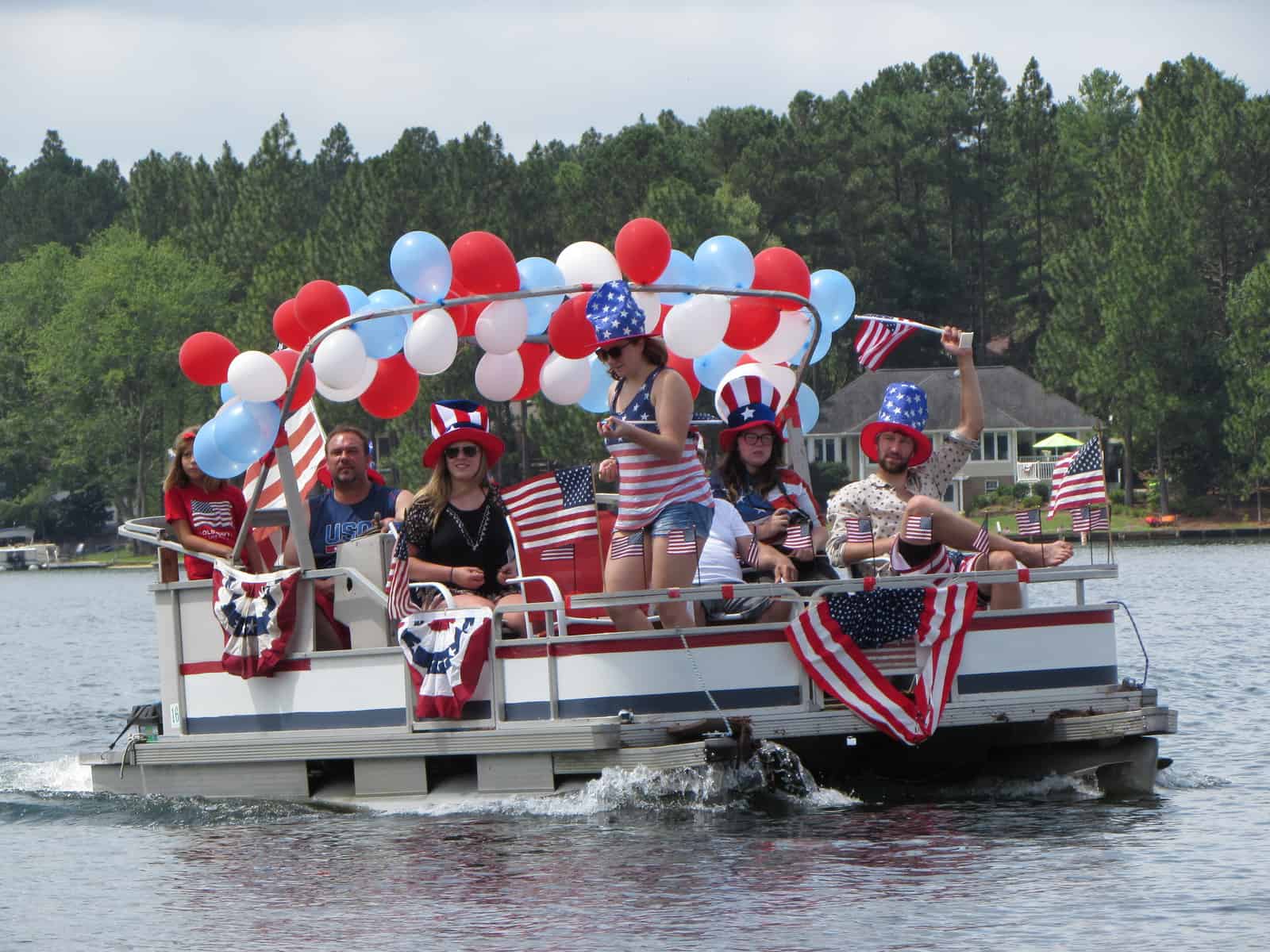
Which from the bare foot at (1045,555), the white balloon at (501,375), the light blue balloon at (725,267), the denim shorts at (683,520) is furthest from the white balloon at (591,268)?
the bare foot at (1045,555)

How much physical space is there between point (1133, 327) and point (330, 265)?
28842 millimetres

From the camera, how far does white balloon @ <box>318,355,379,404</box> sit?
12.0 metres

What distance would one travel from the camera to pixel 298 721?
12133mm

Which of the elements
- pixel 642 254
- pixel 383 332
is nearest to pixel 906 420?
pixel 642 254

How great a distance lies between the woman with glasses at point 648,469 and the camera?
10.7 m

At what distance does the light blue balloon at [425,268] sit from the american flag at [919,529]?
9.86 ft

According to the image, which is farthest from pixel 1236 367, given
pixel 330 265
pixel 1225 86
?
pixel 330 265

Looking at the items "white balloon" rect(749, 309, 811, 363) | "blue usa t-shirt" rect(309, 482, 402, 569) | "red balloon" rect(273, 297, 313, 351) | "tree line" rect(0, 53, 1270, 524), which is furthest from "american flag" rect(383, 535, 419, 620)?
"tree line" rect(0, 53, 1270, 524)

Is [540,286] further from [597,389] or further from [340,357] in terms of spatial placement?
[340,357]

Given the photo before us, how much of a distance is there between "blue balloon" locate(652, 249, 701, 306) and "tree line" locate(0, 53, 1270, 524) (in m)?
47.6

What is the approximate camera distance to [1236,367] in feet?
236

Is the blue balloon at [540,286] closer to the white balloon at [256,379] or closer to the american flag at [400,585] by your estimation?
the white balloon at [256,379]

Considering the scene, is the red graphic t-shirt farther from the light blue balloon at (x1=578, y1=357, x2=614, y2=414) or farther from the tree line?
the tree line

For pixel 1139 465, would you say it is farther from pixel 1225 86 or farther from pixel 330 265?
pixel 330 265
